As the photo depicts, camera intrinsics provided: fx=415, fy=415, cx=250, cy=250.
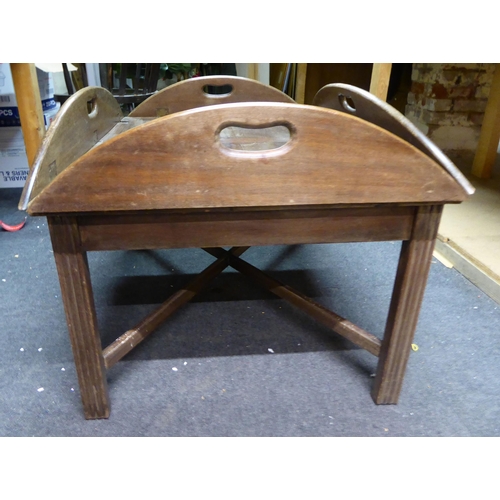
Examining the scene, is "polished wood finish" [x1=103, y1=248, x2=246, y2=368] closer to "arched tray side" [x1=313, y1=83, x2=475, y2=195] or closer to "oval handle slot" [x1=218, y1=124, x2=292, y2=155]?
"oval handle slot" [x1=218, y1=124, x2=292, y2=155]

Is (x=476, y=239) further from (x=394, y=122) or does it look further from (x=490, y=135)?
(x=394, y=122)

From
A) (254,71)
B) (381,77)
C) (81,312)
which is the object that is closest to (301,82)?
(254,71)

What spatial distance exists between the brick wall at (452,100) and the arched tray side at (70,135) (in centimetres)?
168

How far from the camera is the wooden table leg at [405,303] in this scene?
0.70 metres

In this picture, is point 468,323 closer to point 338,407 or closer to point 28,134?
point 338,407

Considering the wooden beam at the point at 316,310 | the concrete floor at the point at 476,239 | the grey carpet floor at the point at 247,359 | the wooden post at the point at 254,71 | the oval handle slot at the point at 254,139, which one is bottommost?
the grey carpet floor at the point at 247,359

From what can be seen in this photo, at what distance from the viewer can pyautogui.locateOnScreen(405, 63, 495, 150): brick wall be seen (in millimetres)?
2068

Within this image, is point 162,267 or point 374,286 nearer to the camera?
point 374,286

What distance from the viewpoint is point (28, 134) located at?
5.27 ft

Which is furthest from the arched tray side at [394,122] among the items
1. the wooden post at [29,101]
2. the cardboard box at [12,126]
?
the cardboard box at [12,126]

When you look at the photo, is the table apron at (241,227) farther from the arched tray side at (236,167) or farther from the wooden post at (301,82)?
the wooden post at (301,82)

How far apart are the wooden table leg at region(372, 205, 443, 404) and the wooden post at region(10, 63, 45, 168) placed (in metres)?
1.39

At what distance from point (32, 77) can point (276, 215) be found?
1.34m
